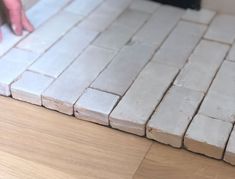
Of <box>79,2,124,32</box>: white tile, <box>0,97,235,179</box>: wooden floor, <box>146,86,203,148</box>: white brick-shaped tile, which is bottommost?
<box>0,97,235,179</box>: wooden floor

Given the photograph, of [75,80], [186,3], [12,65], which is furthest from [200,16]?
[12,65]

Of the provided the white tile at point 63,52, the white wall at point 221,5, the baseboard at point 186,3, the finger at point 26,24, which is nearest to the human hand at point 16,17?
the finger at point 26,24

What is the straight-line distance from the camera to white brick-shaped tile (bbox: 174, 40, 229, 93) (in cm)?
122

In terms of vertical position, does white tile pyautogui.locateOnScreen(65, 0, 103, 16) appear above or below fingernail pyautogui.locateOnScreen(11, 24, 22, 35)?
below

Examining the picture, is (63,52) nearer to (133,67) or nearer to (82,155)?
(133,67)

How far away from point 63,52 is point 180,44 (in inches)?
13.2

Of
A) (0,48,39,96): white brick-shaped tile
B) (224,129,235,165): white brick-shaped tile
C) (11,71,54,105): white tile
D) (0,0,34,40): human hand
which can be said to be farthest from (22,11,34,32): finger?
(224,129,235,165): white brick-shaped tile

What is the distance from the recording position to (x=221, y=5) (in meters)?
1.53

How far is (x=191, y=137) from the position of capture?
105cm

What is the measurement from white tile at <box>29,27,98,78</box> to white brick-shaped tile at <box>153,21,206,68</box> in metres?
0.22

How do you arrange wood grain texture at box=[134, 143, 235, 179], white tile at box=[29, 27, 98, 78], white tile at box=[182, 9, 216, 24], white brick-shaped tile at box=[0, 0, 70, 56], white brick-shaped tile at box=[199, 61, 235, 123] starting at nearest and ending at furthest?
1. wood grain texture at box=[134, 143, 235, 179]
2. white brick-shaped tile at box=[199, 61, 235, 123]
3. white tile at box=[29, 27, 98, 78]
4. white brick-shaped tile at box=[0, 0, 70, 56]
5. white tile at box=[182, 9, 216, 24]

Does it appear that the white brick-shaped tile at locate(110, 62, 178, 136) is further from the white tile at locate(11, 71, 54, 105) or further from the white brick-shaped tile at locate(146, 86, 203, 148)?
the white tile at locate(11, 71, 54, 105)

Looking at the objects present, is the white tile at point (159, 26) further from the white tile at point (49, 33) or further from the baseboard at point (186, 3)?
the white tile at point (49, 33)

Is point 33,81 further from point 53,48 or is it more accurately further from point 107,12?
point 107,12
